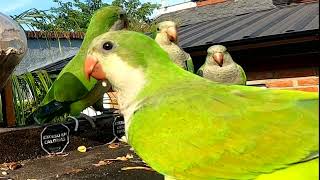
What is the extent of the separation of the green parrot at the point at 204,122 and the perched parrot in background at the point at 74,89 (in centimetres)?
157

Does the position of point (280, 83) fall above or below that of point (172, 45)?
below

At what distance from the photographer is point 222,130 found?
1539mm

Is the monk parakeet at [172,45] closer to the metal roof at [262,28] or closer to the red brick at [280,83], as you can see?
the metal roof at [262,28]

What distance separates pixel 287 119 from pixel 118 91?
743mm

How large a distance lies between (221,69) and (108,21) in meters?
1.14

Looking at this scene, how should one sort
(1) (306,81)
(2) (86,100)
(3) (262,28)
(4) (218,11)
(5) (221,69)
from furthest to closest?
(4) (218,11), (3) (262,28), (1) (306,81), (5) (221,69), (2) (86,100)

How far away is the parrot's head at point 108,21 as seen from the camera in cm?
363

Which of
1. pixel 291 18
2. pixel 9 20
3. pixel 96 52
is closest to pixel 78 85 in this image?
pixel 9 20

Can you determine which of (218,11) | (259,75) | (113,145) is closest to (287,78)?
(259,75)

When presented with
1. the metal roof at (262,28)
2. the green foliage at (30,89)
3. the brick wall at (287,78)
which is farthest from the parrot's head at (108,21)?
the brick wall at (287,78)

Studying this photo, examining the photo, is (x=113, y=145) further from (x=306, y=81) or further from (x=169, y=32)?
(x=306, y=81)

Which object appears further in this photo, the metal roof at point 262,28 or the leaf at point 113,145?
the metal roof at point 262,28

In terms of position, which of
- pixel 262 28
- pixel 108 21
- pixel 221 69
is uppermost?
pixel 108 21

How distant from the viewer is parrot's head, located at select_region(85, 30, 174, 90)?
5.98 ft
